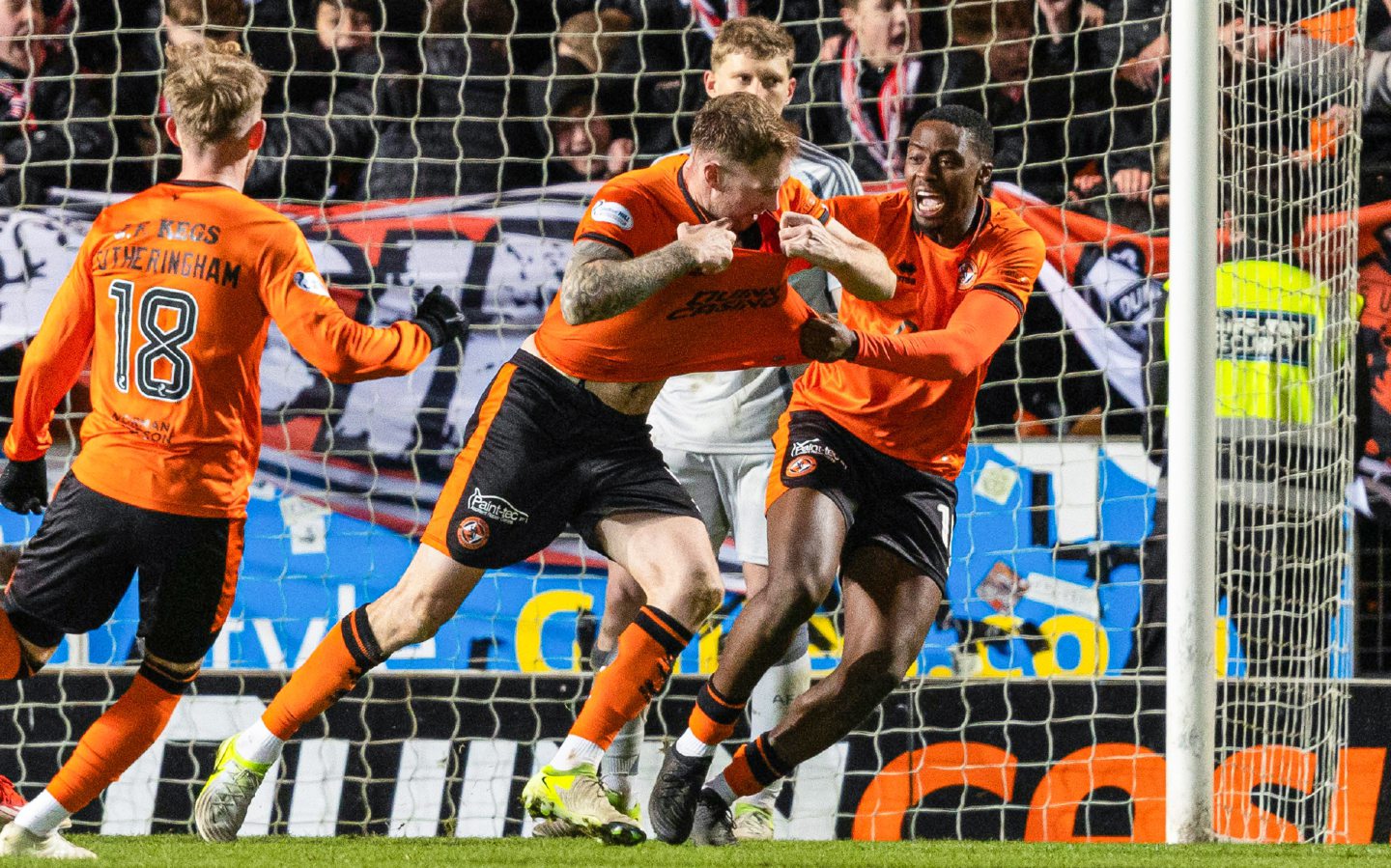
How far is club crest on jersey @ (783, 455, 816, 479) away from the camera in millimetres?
3975

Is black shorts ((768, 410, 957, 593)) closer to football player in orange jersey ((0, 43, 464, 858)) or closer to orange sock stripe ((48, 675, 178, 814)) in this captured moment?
football player in orange jersey ((0, 43, 464, 858))

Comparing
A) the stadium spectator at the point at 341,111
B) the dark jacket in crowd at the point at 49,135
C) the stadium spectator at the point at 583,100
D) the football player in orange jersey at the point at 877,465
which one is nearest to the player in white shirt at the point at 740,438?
the football player in orange jersey at the point at 877,465

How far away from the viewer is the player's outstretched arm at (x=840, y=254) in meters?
3.50

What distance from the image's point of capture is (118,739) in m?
3.54

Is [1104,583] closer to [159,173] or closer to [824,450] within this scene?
[824,450]

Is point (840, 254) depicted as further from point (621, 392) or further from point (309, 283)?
point (309, 283)

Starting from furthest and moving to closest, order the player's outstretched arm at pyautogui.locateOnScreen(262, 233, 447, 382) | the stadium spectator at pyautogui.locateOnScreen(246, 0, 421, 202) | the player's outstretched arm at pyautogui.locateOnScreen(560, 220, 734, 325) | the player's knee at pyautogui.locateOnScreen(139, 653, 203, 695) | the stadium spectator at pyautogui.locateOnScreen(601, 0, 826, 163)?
the stadium spectator at pyautogui.locateOnScreen(601, 0, 826, 163), the stadium spectator at pyautogui.locateOnScreen(246, 0, 421, 202), the player's knee at pyautogui.locateOnScreen(139, 653, 203, 695), the player's outstretched arm at pyautogui.locateOnScreen(262, 233, 447, 382), the player's outstretched arm at pyautogui.locateOnScreen(560, 220, 734, 325)

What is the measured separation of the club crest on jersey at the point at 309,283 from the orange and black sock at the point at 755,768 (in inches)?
54.0

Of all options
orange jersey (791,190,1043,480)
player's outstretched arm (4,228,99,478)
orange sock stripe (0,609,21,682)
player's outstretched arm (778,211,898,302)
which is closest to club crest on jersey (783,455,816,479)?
orange jersey (791,190,1043,480)

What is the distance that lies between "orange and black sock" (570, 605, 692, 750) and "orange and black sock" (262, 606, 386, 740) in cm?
50

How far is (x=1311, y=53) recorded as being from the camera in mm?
5125

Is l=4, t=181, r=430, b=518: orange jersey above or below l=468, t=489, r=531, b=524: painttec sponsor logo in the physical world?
above

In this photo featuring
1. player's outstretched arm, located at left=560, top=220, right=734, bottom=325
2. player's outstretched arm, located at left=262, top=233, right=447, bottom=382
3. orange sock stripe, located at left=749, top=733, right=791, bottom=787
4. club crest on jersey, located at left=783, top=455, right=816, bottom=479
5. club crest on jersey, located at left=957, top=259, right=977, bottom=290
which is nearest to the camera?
player's outstretched arm, located at left=560, top=220, right=734, bottom=325

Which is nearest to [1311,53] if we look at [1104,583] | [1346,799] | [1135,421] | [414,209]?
[1135,421]
